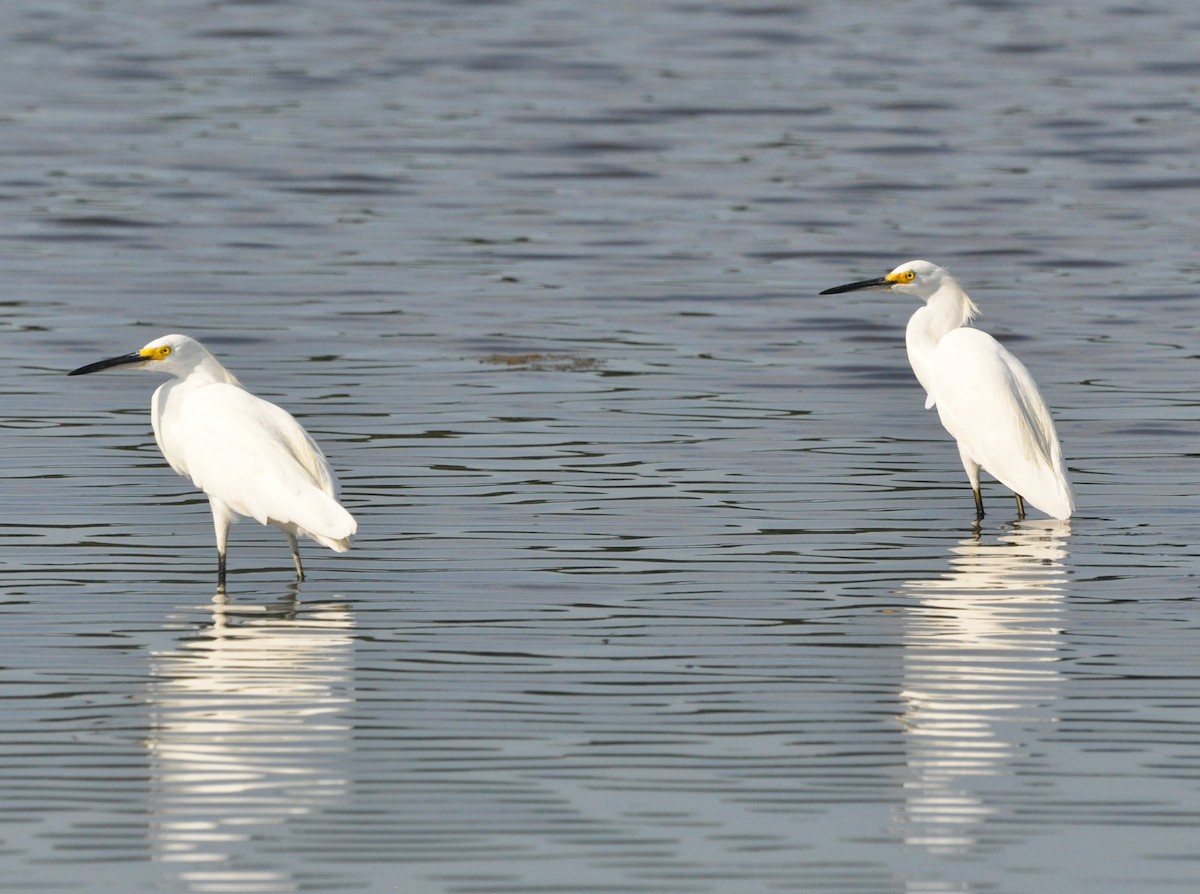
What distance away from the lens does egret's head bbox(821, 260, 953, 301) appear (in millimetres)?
12305

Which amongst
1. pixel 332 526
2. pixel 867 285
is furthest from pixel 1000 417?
pixel 332 526

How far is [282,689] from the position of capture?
7441 mm

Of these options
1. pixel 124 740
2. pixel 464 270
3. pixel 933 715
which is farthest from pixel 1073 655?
pixel 464 270

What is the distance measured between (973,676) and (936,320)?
195 inches

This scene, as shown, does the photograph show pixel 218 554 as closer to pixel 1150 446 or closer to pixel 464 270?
pixel 1150 446

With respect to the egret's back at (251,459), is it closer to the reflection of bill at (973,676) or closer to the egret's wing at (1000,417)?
the reflection of bill at (973,676)

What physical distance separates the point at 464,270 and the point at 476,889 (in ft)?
41.4

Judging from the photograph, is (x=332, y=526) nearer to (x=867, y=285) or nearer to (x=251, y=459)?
(x=251, y=459)

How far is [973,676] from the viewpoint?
758 centimetres

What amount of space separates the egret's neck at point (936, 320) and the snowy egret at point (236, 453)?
3.83 meters

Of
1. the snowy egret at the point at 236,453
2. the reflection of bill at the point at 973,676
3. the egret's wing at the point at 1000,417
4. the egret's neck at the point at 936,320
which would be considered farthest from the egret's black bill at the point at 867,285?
the snowy egret at the point at 236,453

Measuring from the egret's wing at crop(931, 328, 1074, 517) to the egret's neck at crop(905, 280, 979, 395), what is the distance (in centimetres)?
24

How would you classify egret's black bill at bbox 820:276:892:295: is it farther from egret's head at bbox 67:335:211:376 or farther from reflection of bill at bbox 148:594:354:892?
reflection of bill at bbox 148:594:354:892

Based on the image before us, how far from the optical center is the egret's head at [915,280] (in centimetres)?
1230
